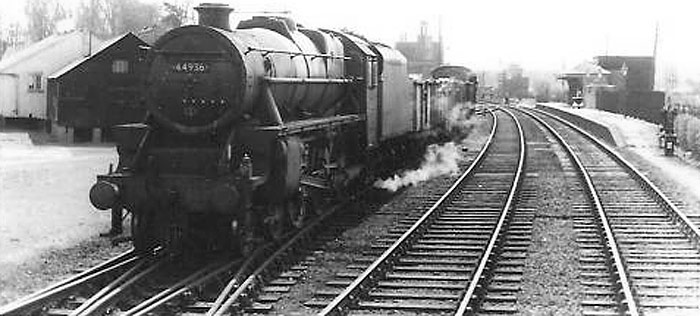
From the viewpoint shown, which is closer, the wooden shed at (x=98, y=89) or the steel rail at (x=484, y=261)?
the steel rail at (x=484, y=261)

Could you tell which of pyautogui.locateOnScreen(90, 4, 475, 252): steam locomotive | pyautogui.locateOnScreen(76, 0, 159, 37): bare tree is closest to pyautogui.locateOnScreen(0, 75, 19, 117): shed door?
pyautogui.locateOnScreen(76, 0, 159, 37): bare tree

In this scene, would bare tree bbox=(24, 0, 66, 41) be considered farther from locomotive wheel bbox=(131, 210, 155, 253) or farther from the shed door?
locomotive wheel bbox=(131, 210, 155, 253)

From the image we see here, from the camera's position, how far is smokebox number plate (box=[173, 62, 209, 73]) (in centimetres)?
1083

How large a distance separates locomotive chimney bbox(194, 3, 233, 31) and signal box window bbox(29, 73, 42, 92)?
112 feet

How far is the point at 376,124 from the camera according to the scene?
1656 centimetres

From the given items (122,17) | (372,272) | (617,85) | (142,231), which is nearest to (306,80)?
(142,231)

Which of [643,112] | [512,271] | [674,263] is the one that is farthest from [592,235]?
[643,112]

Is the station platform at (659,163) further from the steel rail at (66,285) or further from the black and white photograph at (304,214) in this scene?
the steel rail at (66,285)

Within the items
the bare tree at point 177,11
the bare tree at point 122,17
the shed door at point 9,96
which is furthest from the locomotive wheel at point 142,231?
the bare tree at point 122,17

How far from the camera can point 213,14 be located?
11180 millimetres

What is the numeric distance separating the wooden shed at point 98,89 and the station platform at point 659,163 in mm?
19268

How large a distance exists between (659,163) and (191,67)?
59.9 ft

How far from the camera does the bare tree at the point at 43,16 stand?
2542 inches

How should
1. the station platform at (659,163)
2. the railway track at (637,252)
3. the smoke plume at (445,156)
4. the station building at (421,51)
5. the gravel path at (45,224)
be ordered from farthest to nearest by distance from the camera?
the station building at (421,51)
the smoke plume at (445,156)
the station platform at (659,163)
the gravel path at (45,224)
the railway track at (637,252)
